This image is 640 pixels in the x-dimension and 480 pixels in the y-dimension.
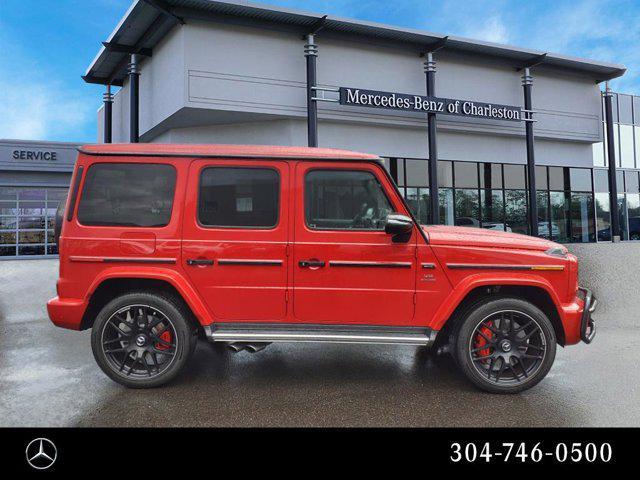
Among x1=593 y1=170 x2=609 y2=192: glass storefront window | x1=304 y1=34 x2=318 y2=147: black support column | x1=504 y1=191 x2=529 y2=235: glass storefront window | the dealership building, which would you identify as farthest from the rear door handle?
x1=593 y1=170 x2=609 y2=192: glass storefront window

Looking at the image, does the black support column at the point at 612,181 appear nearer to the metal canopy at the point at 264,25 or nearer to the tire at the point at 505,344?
the metal canopy at the point at 264,25

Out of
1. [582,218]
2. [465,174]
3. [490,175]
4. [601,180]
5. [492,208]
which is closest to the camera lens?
[465,174]

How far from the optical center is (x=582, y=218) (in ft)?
73.2

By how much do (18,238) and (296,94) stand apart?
48.7 feet

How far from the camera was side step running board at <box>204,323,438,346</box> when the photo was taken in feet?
12.4

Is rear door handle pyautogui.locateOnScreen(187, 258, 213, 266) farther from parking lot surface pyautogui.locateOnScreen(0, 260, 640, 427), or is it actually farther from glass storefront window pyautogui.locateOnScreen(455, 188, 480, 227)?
glass storefront window pyautogui.locateOnScreen(455, 188, 480, 227)

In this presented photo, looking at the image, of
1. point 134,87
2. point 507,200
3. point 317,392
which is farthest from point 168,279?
point 507,200

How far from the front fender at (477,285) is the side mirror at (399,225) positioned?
2.11ft

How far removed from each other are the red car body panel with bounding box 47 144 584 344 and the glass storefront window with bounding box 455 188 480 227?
51.5 feet

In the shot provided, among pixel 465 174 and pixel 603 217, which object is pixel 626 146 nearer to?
pixel 603 217

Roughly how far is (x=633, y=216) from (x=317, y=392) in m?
30.3

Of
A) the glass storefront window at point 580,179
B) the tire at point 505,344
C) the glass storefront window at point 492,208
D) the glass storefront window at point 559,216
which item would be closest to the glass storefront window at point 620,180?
the glass storefront window at point 580,179

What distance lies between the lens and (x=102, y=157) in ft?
13.1
